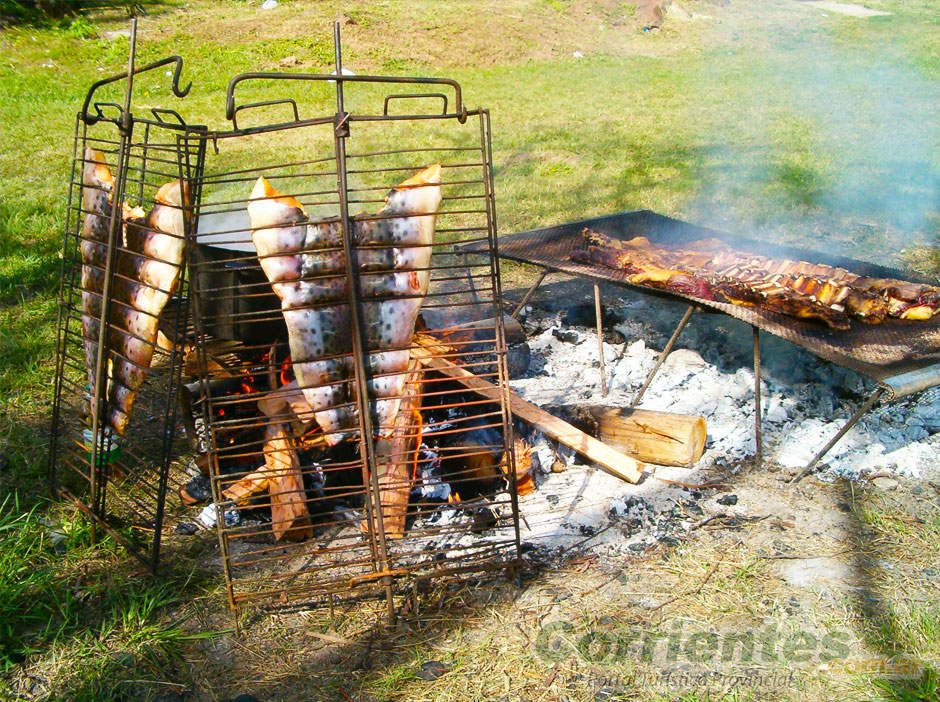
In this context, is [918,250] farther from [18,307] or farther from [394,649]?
[18,307]

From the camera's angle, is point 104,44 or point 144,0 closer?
point 104,44

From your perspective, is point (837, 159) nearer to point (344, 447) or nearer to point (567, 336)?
point (567, 336)

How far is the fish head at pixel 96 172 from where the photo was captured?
3510mm

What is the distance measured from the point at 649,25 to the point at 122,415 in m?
20.9

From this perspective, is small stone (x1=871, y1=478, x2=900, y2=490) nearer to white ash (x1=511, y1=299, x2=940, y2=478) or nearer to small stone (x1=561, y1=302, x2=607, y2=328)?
white ash (x1=511, y1=299, x2=940, y2=478)

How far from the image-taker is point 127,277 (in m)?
3.35

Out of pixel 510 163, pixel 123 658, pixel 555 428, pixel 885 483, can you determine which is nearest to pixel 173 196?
pixel 123 658

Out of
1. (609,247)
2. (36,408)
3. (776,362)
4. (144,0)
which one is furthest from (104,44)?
(776,362)

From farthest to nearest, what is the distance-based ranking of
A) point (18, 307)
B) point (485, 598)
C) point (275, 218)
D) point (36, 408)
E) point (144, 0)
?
point (144, 0) → point (18, 307) → point (36, 408) → point (485, 598) → point (275, 218)

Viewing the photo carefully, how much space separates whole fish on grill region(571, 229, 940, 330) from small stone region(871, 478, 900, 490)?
0.90 metres

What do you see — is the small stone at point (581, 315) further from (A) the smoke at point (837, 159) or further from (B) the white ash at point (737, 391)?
(A) the smoke at point (837, 159)

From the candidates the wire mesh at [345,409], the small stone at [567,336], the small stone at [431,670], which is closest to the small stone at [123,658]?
the wire mesh at [345,409]

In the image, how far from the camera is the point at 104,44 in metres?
16.0

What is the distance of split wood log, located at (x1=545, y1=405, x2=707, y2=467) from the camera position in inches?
166
